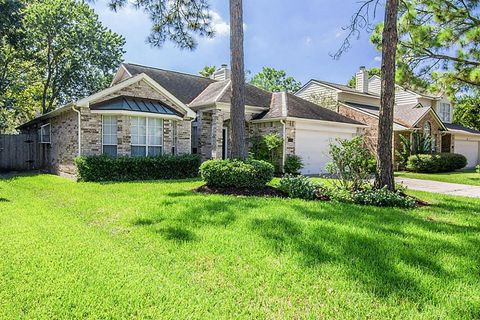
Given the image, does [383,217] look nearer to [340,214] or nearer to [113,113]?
[340,214]

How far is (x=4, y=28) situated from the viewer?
1902 cm

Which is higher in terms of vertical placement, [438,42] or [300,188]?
[438,42]

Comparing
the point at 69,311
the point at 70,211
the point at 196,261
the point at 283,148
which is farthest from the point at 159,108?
the point at 69,311

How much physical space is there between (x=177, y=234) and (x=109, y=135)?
9.55 m

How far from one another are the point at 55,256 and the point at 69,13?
76.2 feet

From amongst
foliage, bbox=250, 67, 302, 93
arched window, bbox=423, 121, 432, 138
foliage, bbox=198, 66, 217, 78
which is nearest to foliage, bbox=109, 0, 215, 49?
arched window, bbox=423, 121, 432, 138

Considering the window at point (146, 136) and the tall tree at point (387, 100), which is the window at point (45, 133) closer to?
the window at point (146, 136)

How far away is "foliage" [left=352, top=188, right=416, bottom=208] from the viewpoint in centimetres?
755

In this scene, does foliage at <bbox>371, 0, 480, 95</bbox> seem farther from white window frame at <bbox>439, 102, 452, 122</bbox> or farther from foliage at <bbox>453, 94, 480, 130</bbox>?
foliage at <bbox>453, 94, 480, 130</bbox>

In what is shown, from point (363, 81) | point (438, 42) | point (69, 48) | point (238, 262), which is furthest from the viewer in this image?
point (363, 81)

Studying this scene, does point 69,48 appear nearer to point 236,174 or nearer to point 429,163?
point 236,174

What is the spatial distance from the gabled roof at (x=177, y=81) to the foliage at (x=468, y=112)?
90.7 feet

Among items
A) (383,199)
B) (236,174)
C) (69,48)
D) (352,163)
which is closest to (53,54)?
(69,48)

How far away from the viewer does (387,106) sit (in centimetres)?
831
